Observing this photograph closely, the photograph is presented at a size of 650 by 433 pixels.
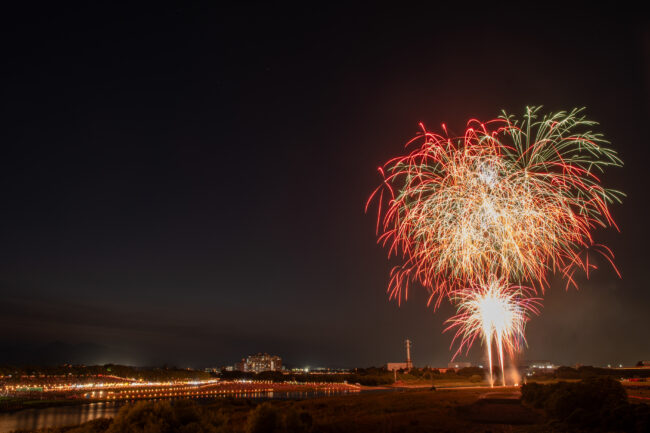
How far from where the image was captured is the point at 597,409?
19922mm

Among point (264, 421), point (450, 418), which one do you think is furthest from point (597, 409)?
point (264, 421)

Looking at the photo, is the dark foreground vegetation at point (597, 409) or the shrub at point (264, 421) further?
the shrub at point (264, 421)

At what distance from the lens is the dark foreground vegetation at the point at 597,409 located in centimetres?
1652

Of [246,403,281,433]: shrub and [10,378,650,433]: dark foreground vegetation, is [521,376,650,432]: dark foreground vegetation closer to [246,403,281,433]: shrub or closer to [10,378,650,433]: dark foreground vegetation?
[10,378,650,433]: dark foreground vegetation

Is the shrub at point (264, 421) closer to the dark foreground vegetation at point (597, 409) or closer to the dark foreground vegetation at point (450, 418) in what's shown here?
the dark foreground vegetation at point (450, 418)

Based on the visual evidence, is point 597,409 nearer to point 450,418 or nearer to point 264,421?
point 450,418

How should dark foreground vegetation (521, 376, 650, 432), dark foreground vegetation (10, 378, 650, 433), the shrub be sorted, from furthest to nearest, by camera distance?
the shrub
dark foreground vegetation (10, 378, 650, 433)
dark foreground vegetation (521, 376, 650, 432)

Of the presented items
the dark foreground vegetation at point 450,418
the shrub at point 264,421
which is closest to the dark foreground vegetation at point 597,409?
the dark foreground vegetation at point 450,418

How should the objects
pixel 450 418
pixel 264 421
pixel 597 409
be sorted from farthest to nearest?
pixel 450 418 → pixel 597 409 → pixel 264 421

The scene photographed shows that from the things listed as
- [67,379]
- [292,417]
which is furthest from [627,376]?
[67,379]

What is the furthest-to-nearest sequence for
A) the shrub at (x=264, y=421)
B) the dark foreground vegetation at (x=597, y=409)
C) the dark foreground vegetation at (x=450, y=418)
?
the shrub at (x=264, y=421), the dark foreground vegetation at (x=450, y=418), the dark foreground vegetation at (x=597, y=409)

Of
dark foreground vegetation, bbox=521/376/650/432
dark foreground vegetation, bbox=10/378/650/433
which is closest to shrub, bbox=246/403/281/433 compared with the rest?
dark foreground vegetation, bbox=10/378/650/433

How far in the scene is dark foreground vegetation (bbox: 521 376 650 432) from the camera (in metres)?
16.5

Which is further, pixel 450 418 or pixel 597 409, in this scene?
pixel 450 418
